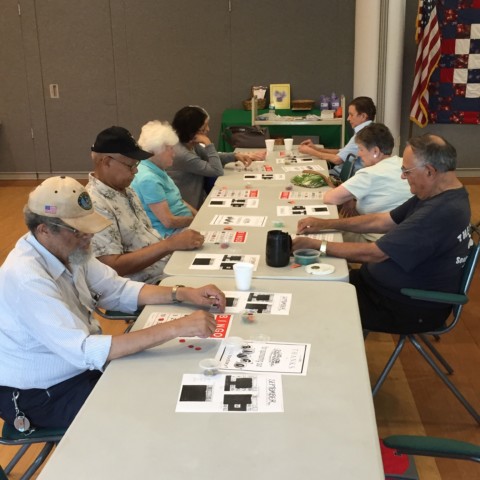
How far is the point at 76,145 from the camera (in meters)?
8.18

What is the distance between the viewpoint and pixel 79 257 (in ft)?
6.75

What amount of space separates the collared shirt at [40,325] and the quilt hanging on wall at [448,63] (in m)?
5.79

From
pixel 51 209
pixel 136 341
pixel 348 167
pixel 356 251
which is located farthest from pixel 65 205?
pixel 348 167

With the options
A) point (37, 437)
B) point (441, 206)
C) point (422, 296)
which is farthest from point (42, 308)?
point (441, 206)

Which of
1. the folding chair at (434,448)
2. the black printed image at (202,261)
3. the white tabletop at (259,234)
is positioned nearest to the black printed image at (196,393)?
the folding chair at (434,448)

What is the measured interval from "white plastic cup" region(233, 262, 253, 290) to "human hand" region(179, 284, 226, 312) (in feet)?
0.42

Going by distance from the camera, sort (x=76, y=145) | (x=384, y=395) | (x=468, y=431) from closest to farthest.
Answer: (x=468, y=431), (x=384, y=395), (x=76, y=145)

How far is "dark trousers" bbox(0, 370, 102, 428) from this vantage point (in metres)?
1.99

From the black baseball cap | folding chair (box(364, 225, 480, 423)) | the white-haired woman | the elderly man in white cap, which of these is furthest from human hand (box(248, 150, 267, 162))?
the elderly man in white cap

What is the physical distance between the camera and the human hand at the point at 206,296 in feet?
7.08

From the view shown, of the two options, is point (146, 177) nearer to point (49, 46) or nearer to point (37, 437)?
point (37, 437)

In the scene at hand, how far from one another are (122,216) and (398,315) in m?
1.35

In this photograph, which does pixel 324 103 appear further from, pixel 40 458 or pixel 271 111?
pixel 40 458

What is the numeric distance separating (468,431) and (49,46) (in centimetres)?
691
